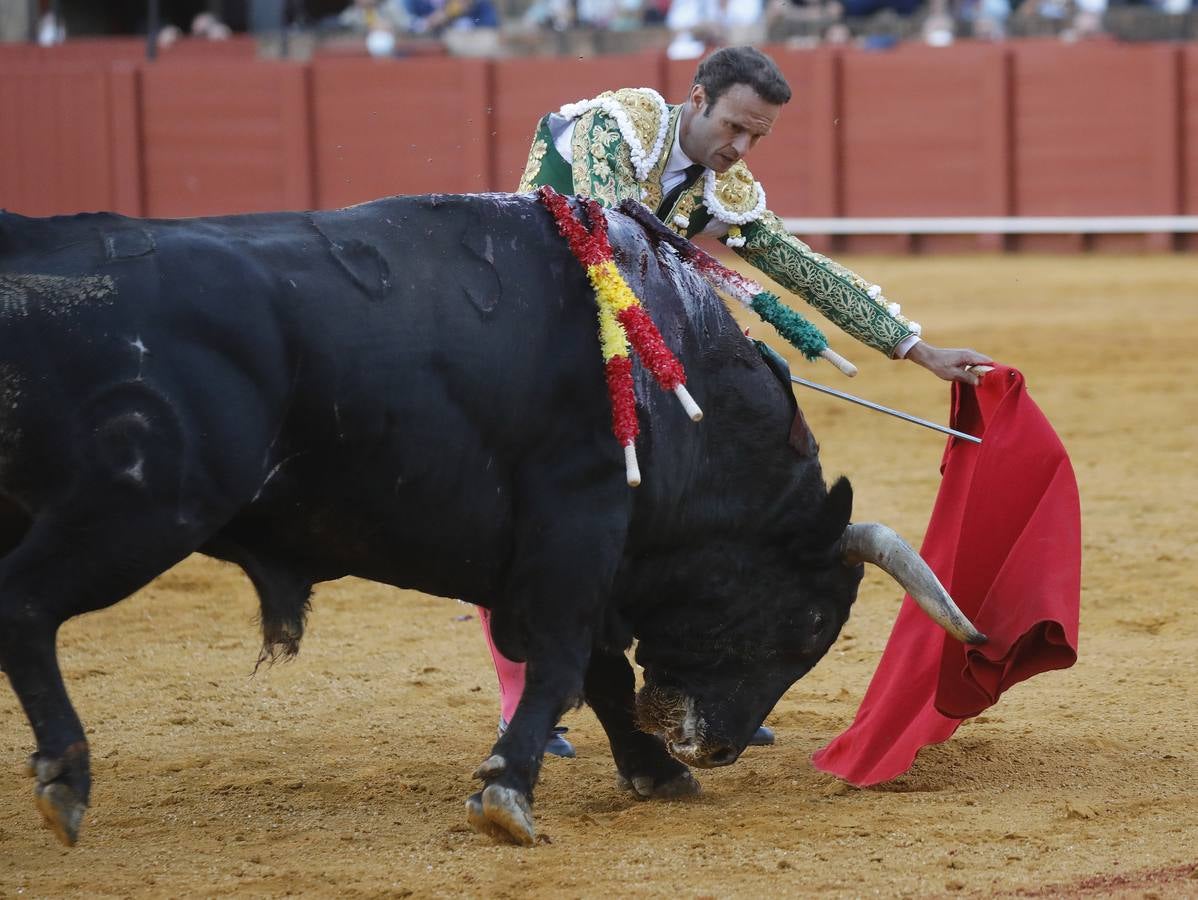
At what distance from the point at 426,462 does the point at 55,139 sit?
13032mm

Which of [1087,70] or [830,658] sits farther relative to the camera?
[1087,70]

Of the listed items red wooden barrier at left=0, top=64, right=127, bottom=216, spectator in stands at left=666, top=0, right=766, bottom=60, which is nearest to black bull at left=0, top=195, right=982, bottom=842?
spectator in stands at left=666, top=0, right=766, bottom=60

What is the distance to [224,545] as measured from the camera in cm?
268

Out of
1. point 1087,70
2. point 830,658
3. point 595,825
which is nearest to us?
point 595,825

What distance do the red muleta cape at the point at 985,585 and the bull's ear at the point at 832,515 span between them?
29 centimetres

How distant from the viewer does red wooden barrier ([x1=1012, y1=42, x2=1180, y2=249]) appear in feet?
42.1

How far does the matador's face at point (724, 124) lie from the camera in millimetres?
3076

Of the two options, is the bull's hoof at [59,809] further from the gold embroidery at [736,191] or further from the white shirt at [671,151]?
the gold embroidery at [736,191]

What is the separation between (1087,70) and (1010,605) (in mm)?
10558

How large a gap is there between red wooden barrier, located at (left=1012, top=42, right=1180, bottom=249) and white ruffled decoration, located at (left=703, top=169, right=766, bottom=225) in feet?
33.8

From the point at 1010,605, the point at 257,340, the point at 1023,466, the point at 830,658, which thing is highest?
the point at 257,340

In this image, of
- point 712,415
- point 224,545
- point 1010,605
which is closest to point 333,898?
point 224,545

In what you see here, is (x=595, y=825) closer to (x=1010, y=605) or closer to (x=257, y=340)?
(x=1010, y=605)

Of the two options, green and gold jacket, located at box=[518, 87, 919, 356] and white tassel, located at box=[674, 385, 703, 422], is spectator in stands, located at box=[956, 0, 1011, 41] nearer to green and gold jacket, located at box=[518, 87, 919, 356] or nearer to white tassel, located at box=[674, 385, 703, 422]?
green and gold jacket, located at box=[518, 87, 919, 356]
